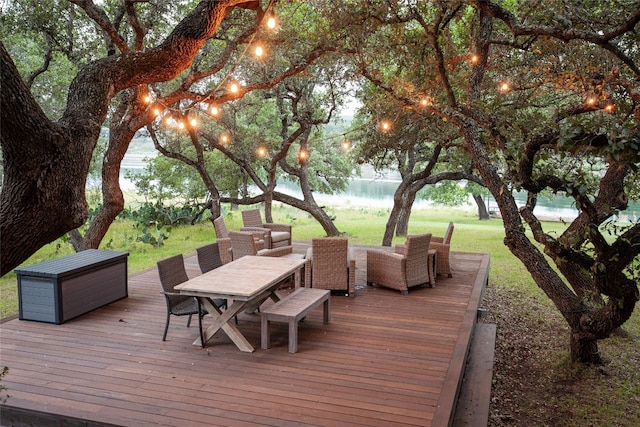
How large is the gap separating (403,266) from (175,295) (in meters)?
3.24

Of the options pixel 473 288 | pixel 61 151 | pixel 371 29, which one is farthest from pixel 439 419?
pixel 371 29

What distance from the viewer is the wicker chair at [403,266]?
695cm

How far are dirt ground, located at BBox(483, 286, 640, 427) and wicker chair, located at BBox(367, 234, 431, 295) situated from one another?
1.48 m

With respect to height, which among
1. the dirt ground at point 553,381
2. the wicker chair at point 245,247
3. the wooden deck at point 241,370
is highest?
the wicker chair at point 245,247

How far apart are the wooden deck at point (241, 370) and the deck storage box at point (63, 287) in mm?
151

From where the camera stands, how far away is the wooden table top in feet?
15.2

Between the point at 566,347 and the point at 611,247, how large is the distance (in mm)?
3013

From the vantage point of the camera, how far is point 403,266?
22.7 feet

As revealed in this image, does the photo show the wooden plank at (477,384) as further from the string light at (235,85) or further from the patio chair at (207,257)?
→ the string light at (235,85)

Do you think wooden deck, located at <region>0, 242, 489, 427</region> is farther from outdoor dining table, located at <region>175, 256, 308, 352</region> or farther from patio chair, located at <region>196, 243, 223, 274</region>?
patio chair, located at <region>196, 243, 223, 274</region>

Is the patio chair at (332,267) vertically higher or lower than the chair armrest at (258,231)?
lower

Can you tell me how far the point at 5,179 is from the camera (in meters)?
2.08

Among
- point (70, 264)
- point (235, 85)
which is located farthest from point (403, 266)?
point (70, 264)

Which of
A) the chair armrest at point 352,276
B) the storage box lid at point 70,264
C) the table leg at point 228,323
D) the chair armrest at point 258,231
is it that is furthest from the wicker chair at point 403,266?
the storage box lid at point 70,264
